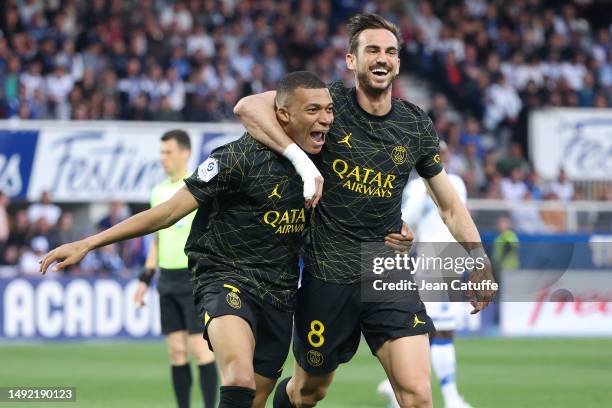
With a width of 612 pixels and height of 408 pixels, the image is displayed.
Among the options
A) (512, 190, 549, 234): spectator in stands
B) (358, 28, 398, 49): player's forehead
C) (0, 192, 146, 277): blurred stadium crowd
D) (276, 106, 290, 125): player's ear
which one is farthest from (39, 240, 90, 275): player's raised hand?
(512, 190, 549, 234): spectator in stands

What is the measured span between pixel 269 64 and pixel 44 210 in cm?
568

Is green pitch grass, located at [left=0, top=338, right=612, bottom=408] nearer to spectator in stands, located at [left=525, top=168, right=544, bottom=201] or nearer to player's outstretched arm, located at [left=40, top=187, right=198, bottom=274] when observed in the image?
player's outstretched arm, located at [left=40, top=187, right=198, bottom=274]

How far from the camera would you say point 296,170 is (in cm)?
665

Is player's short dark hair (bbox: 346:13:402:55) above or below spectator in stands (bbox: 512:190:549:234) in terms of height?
below

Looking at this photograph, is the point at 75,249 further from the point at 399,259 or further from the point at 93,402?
the point at 93,402

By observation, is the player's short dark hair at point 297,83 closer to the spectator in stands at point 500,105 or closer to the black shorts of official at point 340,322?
the black shorts of official at point 340,322

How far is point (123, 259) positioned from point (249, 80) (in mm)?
4560

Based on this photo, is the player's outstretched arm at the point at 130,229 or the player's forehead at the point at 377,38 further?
the player's forehead at the point at 377,38

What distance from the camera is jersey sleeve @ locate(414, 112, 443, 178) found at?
7043mm

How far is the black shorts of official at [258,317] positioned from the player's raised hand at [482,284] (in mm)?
1051

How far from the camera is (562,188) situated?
76.9ft

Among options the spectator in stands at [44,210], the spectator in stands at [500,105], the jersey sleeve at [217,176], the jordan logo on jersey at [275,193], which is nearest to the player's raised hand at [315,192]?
the jordan logo on jersey at [275,193]

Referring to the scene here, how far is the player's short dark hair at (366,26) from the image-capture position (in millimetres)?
6926

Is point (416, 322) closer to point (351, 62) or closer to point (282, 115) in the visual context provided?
point (282, 115)
